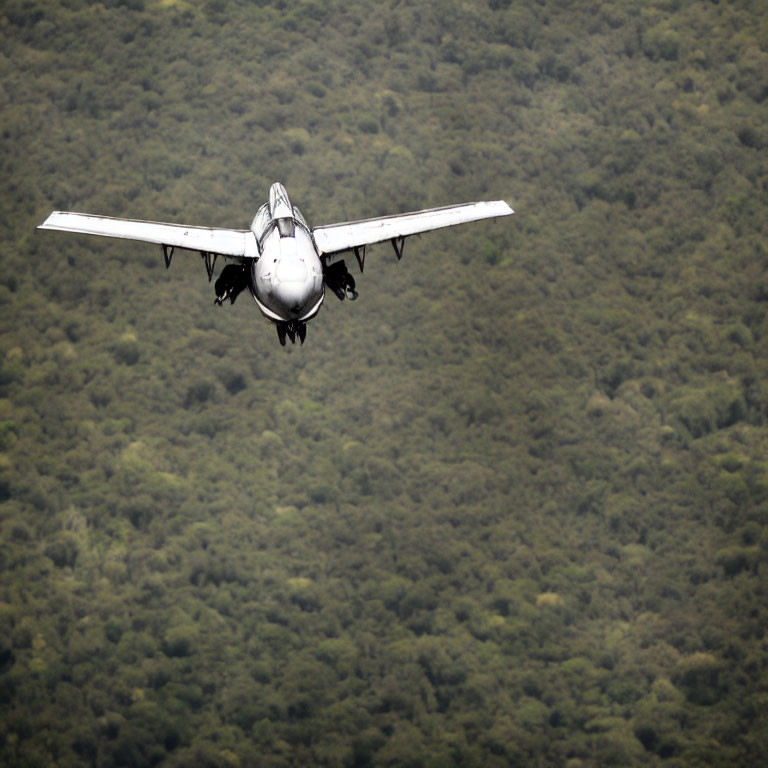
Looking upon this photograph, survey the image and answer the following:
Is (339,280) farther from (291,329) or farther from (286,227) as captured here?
(286,227)

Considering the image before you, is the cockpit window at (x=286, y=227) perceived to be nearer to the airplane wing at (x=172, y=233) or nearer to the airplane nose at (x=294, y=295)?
the airplane wing at (x=172, y=233)

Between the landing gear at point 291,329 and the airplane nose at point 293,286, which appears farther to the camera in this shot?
the landing gear at point 291,329

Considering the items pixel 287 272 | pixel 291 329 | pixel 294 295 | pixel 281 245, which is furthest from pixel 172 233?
pixel 294 295

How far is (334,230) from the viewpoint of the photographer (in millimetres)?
80188

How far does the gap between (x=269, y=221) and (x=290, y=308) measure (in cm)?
667

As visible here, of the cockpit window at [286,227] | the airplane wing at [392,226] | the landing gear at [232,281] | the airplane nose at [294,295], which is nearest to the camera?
the airplane nose at [294,295]

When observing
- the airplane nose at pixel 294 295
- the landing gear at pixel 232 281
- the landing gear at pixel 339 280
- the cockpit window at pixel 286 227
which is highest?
the cockpit window at pixel 286 227

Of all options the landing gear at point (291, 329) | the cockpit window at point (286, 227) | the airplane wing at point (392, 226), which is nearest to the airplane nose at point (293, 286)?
the landing gear at point (291, 329)

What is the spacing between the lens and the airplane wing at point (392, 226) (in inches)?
3145

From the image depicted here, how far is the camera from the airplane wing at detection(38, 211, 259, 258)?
79.9 m

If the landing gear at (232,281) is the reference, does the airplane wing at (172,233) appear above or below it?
above

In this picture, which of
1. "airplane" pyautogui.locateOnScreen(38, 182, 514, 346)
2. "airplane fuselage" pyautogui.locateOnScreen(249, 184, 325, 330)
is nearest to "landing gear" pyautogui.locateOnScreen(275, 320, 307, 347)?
"airplane" pyautogui.locateOnScreen(38, 182, 514, 346)

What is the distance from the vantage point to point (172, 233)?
8188cm

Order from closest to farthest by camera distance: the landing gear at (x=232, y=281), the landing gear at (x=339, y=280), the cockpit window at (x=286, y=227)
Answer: the cockpit window at (x=286, y=227), the landing gear at (x=232, y=281), the landing gear at (x=339, y=280)
